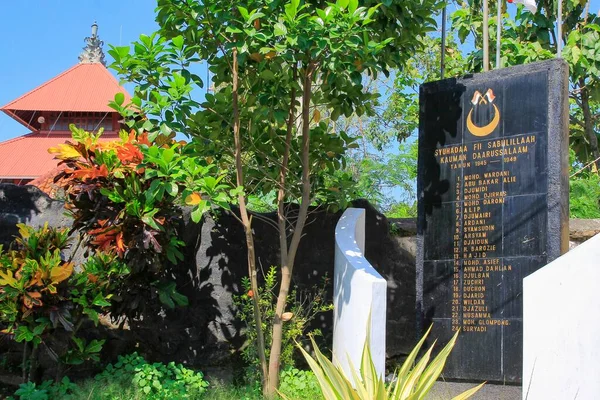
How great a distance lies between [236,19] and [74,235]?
2811 mm

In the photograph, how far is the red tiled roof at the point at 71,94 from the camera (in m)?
19.2

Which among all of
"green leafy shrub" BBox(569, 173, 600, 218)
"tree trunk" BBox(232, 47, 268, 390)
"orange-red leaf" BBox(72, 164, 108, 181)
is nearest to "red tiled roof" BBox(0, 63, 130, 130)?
"green leafy shrub" BBox(569, 173, 600, 218)

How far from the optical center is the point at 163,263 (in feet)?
21.4

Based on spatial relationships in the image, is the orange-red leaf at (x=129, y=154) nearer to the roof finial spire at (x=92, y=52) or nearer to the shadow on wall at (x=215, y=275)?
the shadow on wall at (x=215, y=275)

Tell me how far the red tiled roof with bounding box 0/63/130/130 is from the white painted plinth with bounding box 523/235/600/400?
15.5 meters

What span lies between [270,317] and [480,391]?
6.10 ft

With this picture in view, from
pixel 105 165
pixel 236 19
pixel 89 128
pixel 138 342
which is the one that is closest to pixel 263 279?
pixel 138 342

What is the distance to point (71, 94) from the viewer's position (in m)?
19.7

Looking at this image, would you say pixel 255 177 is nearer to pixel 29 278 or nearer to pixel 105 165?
pixel 105 165

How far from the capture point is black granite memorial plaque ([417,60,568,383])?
18.4ft

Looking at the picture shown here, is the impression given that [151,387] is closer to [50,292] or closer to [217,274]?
[50,292]

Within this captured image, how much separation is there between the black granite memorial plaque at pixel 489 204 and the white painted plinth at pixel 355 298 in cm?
62

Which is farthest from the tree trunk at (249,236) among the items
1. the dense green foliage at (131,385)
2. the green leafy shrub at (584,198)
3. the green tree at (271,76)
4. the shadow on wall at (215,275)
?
the green leafy shrub at (584,198)

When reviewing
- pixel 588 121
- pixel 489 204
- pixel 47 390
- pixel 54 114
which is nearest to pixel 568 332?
pixel 489 204
